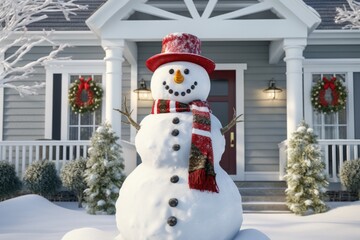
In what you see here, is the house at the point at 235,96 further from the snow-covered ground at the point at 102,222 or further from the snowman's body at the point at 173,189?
the snowman's body at the point at 173,189

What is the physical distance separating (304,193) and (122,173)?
9.95 ft

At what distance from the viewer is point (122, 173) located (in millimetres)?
7395

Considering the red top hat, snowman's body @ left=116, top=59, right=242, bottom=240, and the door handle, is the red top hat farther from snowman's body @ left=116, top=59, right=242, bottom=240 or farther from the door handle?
the door handle

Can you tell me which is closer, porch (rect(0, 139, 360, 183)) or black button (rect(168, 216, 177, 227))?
black button (rect(168, 216, 177, 227))

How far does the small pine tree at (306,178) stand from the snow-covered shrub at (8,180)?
5.00 m

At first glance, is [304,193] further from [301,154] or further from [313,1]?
[313,1]

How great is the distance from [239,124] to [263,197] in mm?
2158

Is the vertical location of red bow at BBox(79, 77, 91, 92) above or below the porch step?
above

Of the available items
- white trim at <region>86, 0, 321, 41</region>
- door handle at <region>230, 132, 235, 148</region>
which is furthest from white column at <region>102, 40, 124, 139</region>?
door handle at <region>230, 132, 235, 148</region>

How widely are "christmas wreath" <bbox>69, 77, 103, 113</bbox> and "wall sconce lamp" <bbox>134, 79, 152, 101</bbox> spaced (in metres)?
0.87

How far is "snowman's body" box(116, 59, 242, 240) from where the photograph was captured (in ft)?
10.2

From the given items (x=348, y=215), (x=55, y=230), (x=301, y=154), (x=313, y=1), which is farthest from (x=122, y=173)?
(x=313, y=1)

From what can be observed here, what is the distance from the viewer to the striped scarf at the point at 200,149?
3150 mm

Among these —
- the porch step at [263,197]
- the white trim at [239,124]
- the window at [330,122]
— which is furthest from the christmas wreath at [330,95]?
the porch step at [263,197]
